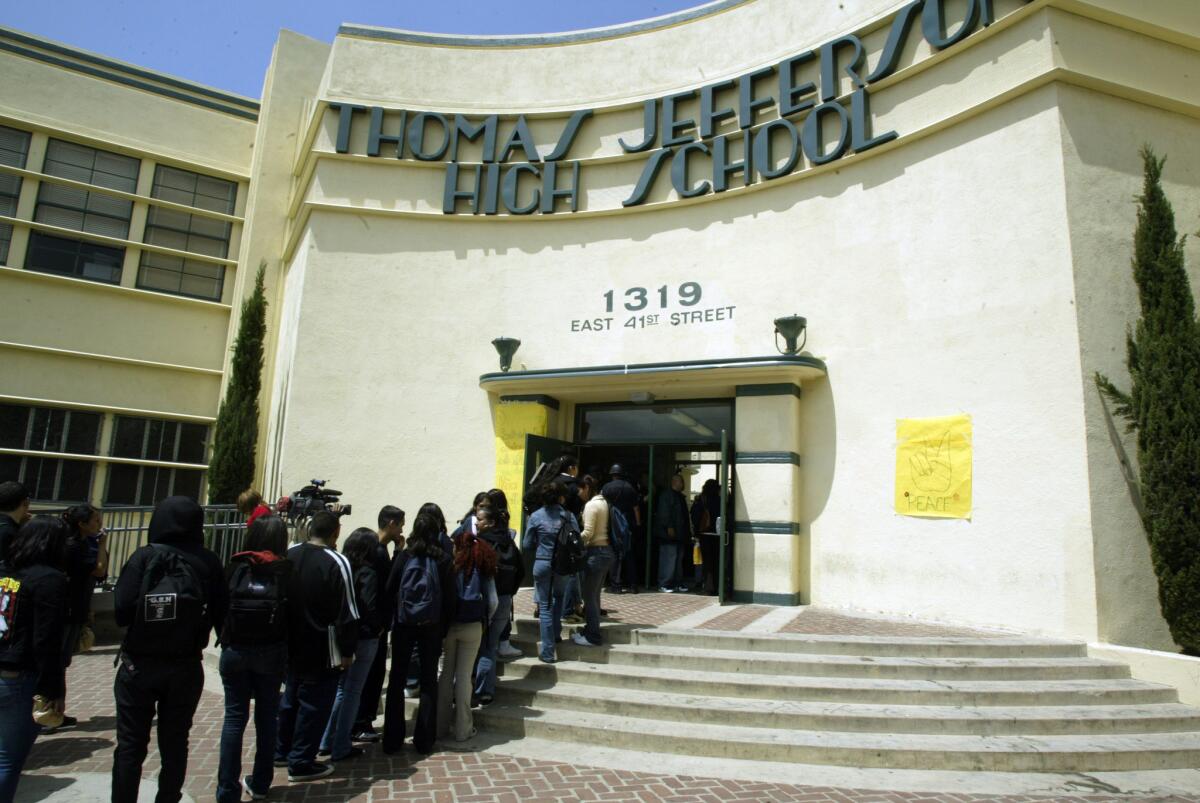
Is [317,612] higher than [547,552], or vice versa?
[547,552]

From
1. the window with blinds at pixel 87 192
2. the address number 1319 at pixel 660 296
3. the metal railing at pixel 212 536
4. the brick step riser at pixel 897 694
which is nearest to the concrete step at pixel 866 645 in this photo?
the brick step riser at pixel 897 694

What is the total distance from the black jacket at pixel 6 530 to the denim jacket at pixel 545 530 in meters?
3.89

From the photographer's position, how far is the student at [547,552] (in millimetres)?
7031

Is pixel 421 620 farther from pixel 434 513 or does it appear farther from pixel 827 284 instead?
pixel 827 284

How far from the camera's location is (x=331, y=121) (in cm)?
1364

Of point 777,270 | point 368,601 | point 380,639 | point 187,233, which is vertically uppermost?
point 187,233

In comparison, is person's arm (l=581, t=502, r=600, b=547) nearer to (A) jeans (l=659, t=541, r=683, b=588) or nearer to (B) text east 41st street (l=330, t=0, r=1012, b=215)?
(A) jeans (l=659, t=541, r=683, b=588)

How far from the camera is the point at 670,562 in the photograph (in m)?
11.1

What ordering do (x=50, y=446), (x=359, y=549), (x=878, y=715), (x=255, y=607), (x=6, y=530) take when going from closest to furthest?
(x=255, y=607)
(x=6, y=530)
(x=359, y=549)
(x=878, y=715)
(x=50, y=446)

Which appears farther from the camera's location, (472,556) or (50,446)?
(50,446)

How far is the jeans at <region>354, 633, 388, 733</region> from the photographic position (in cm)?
612

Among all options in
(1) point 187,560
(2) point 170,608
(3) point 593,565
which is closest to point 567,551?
(3) point 593,565

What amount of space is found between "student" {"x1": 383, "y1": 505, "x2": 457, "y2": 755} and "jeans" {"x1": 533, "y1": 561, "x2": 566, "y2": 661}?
1.26 metres

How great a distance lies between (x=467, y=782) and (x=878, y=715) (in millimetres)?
3357
